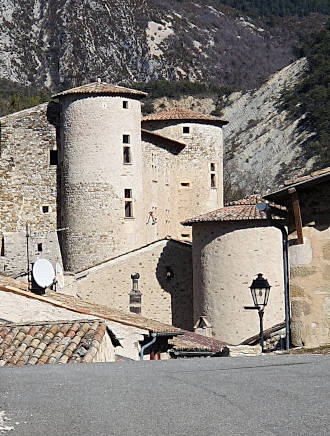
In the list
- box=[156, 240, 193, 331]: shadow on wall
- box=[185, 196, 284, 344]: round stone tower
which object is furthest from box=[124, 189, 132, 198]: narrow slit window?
box=[185, 196, 284, 344]: round stone tower

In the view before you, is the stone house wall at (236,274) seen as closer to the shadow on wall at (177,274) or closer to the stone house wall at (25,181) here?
the shadow on wall at (177,274)

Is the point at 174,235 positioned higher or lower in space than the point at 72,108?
lower

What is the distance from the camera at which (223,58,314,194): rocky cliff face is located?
7906cm

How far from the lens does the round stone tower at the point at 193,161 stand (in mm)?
48375

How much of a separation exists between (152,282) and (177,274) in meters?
0.95

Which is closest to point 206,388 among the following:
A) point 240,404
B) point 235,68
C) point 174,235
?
point 240,404

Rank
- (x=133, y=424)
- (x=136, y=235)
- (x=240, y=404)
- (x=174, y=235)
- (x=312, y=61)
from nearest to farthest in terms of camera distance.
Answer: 1. (x=133, y=424)
2. (x=240, y=404)
3. (x=136, y=235)
4. (x=174, y=235)
5. (x=312, y=61)

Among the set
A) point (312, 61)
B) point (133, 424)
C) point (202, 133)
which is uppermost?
point (312, 61)

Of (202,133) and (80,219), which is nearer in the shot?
(80,219)

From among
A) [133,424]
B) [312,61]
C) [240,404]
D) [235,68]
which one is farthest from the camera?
[235,68]

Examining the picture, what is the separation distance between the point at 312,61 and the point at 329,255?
78702 millimetres

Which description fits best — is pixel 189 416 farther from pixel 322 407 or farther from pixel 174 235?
pixel 174 235

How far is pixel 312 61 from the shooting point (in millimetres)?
90188

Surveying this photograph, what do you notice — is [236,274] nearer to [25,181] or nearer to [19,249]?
[19,249]
